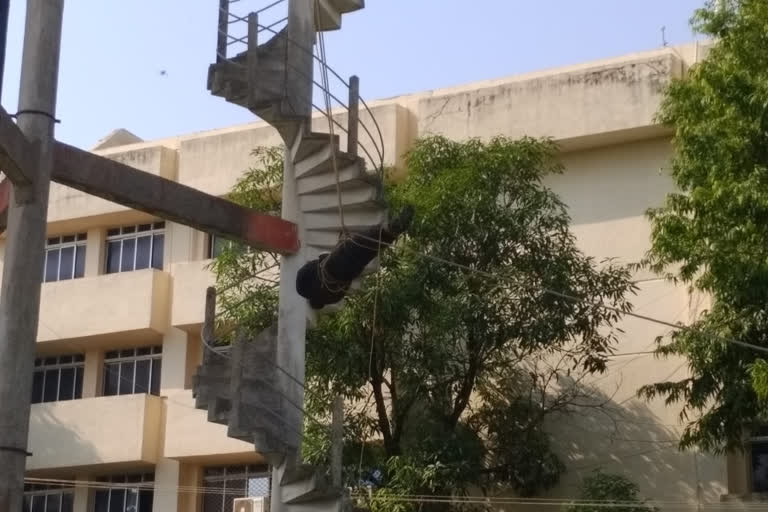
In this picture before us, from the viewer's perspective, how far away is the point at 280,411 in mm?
12953

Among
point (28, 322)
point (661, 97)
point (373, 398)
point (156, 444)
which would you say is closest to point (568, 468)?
point (373, 398)

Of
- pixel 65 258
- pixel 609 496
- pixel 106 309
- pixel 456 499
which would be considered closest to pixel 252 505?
pixel 456 499

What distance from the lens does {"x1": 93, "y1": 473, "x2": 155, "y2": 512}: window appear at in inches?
899

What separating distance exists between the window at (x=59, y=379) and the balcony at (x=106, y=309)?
46cm

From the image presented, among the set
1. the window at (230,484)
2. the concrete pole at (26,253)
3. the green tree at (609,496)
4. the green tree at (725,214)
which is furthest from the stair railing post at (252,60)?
the window at (230,484)

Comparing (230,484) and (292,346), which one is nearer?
(292,346)

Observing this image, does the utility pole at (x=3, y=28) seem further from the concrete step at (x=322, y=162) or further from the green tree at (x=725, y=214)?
the green tree at (x=725, y=214)

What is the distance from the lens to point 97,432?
2262 centimetres

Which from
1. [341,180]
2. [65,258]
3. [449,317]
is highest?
[65,258]

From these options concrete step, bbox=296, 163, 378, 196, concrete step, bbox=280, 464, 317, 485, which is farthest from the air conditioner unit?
concrete step, bbox=296, 163, 378, 196

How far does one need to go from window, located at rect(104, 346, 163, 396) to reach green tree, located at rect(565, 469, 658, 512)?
331 inches

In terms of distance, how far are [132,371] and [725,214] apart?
11893mm

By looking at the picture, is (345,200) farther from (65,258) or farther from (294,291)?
(65,258)

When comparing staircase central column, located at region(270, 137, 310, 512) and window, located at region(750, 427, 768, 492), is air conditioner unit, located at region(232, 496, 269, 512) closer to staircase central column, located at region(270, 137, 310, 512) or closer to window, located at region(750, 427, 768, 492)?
staircase central column, located at region(270, 137, 310, 512)
